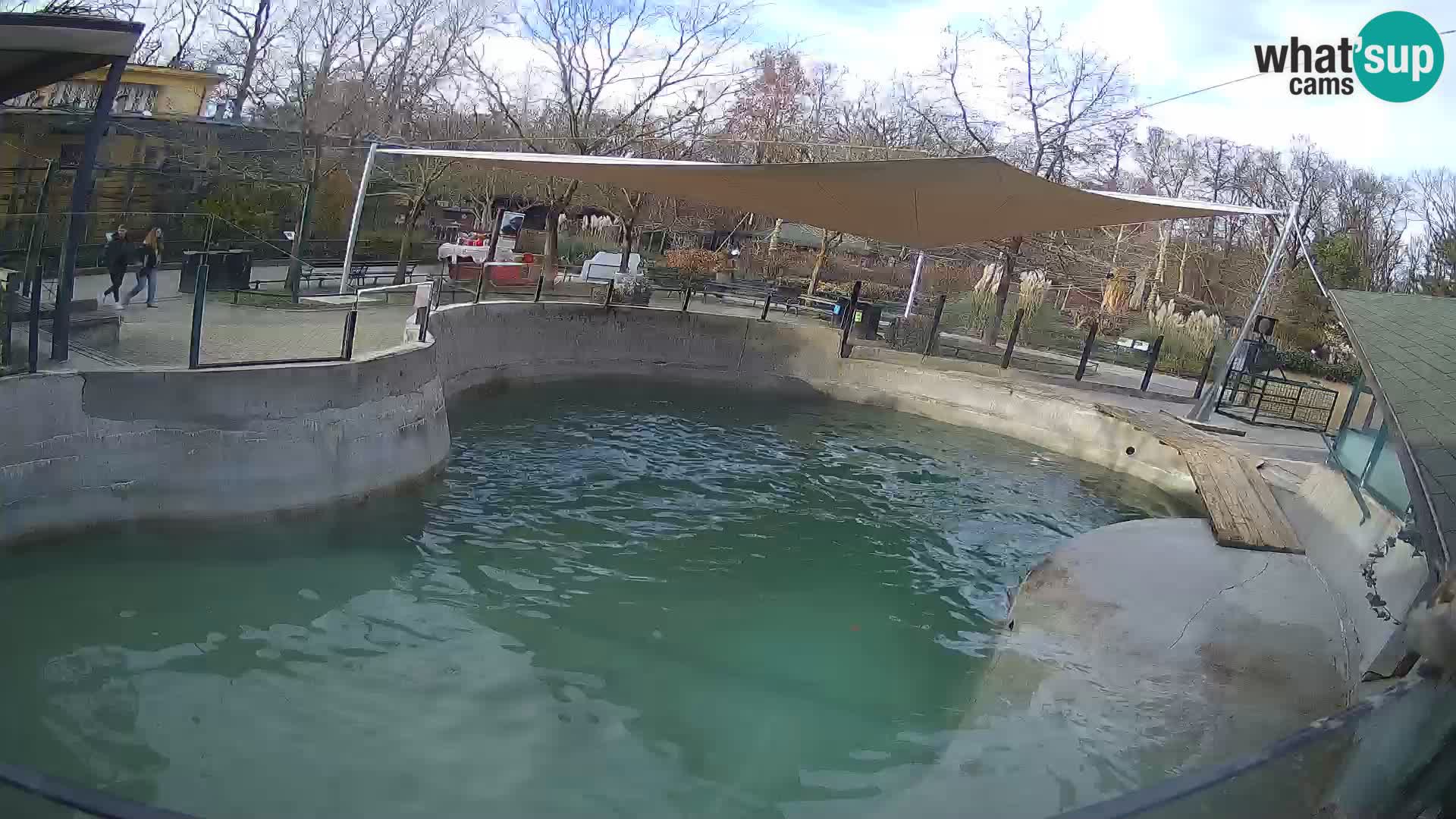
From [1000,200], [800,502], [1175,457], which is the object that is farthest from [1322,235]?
[800,502]

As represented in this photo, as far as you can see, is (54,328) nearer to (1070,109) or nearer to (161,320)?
(161,320)

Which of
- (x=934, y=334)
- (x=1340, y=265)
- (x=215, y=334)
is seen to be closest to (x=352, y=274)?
(x=215, y=334)

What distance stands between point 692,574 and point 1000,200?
233 inches

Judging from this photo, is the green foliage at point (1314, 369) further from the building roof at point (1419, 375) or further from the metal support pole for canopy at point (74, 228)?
the metal support pole for canopy at point (74, 228)

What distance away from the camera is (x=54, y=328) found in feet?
24.5

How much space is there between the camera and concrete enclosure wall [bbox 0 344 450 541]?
23.3 ft

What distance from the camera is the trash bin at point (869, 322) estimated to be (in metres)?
18.8

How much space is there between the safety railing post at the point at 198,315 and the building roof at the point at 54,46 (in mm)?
1729

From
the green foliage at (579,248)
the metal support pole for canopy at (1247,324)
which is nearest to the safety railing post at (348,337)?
the metal support pole for canopy at (1247,324)

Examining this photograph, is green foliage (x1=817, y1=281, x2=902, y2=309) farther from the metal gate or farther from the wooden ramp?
the wooden ramp

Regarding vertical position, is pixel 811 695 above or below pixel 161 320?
below

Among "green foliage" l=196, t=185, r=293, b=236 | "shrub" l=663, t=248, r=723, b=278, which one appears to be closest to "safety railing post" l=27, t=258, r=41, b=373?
"green foliage" l=196, t=185, r=293, b=236

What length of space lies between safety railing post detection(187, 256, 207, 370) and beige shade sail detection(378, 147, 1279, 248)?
10.8ft

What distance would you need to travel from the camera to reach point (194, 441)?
26.0 ft
